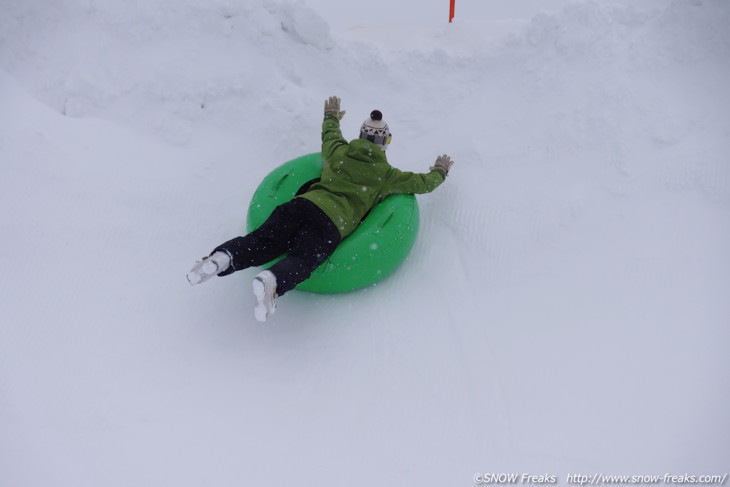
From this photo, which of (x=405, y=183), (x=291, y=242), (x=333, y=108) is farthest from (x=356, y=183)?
(x=333, y=108)

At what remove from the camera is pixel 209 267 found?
2.43m

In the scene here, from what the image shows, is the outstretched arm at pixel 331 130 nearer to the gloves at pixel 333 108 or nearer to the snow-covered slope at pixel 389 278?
the gloves at pixel 333 108

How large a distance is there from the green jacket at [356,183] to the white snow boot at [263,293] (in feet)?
1.96

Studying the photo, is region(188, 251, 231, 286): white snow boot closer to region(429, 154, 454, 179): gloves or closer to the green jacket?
the green jacket

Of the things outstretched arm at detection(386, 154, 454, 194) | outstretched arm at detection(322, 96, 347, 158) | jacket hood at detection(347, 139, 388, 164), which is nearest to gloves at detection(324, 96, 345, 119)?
outstretched arm at detection(322, 96, 347, 158)


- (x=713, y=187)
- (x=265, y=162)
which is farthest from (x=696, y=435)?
(x=265, y=162)

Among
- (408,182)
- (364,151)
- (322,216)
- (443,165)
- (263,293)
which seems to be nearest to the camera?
(263,293)

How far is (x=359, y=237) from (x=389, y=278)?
385mm

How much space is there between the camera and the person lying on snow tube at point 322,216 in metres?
2.46

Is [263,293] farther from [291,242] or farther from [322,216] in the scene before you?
[322,216]

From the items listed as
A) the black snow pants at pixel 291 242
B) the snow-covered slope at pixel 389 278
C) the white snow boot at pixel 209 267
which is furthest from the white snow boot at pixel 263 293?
the snow-covered slope at pixel 389 278

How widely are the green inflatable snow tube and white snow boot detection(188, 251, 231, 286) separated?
48 centimetres

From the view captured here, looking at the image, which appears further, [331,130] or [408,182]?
[331,130]

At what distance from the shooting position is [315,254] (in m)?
2.67
